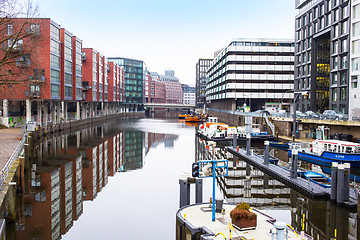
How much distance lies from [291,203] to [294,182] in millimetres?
4032

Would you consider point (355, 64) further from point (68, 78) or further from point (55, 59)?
point (68, 78)

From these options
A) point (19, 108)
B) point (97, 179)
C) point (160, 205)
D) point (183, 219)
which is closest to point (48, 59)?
point (19, 108)

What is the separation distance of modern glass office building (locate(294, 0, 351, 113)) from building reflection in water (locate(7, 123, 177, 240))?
36.2 m

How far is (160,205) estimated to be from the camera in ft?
90.4

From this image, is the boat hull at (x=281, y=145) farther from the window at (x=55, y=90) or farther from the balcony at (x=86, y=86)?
the balcony at (x=86, y=86)

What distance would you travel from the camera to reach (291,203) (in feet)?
87.9

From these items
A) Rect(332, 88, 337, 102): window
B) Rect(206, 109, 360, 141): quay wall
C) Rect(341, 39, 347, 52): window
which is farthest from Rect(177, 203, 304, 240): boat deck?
Rect(332, 88, 337, 102): window

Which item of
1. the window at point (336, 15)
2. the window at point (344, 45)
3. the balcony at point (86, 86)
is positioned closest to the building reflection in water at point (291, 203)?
the window at point (344, 45)

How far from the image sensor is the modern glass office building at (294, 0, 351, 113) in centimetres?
6469

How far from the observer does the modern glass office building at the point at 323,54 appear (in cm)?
6469

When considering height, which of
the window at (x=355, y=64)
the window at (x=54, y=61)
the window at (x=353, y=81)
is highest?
the window at (x=54, y=61)

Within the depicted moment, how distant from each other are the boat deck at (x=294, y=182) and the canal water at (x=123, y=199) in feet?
2.15

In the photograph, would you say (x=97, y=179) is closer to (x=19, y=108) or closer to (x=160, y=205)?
(x=160, y=205)

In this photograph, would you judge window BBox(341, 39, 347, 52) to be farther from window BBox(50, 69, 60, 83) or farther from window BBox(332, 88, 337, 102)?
window BBox(50, 69, 60, 83)
